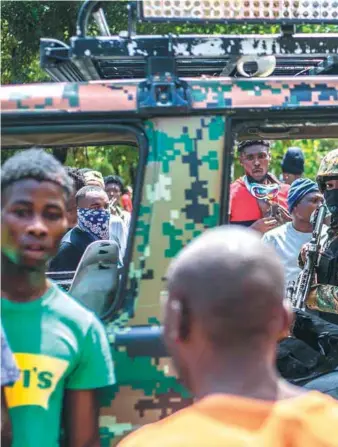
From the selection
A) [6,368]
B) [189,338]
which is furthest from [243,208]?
[189,338]

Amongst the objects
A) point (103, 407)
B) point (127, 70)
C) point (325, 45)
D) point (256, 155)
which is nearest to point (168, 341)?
point (103, 407)

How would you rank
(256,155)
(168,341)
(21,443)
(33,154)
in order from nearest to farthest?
(168,341), (21,443), (33,154), (256,155)

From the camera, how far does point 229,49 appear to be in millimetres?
2547

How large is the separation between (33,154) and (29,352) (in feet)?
1.83

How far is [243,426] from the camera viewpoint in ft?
4.70

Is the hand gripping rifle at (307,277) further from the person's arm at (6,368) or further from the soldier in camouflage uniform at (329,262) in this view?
the person's arm at (6,368)

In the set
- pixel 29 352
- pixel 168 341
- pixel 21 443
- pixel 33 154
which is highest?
pixel 33 154

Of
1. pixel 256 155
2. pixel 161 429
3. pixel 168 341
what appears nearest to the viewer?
pixel 161 429

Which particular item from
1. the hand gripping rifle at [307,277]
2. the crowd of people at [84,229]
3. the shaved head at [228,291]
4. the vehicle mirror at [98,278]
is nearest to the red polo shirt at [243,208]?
the crowd of people at [84,229]

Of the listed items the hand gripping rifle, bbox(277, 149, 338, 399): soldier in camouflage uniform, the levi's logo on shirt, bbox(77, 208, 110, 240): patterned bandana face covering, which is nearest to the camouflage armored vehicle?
the levi's logo on shirt

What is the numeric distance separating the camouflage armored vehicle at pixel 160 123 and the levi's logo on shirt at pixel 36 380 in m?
0.24

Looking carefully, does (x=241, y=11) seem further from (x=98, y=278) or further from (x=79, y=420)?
(x=79, y=420)

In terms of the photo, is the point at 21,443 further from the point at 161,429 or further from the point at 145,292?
the point at 161,429

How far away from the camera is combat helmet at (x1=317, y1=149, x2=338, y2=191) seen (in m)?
3.64
